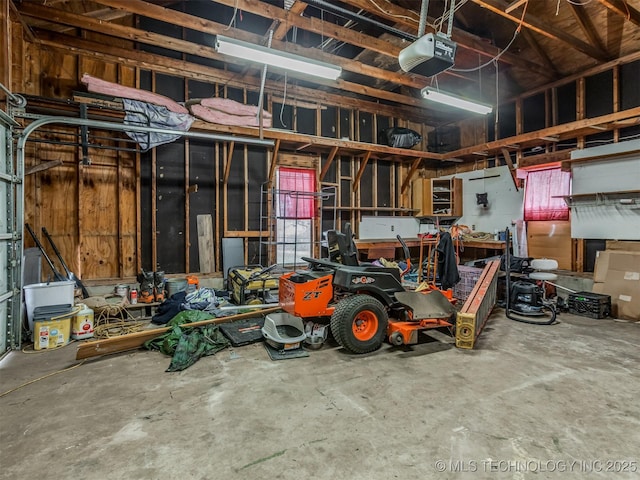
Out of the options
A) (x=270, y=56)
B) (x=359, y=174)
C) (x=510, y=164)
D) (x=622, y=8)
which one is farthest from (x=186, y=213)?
(x=622, y=8)

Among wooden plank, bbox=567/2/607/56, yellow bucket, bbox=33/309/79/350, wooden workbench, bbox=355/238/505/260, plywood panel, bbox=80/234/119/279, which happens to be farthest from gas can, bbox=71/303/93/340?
wooden plank, bbox=567/2/607/56

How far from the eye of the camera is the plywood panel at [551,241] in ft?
20.3

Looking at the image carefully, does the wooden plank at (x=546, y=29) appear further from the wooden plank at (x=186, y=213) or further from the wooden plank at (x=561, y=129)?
the wooden plank at (x=186, y=213)

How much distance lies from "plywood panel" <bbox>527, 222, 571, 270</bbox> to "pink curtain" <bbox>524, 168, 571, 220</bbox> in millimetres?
230

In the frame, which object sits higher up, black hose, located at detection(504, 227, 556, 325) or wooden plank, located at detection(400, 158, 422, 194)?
wooden plank, located at detection(400, 158, 422, 194)

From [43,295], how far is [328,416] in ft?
11.8

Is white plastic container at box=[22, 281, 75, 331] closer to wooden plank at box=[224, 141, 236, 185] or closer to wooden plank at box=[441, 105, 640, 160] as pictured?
wooden plank at box=[224, 141, 236, 185]

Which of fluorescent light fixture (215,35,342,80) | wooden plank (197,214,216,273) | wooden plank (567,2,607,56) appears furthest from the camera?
wooden plank (197,214,216,273)

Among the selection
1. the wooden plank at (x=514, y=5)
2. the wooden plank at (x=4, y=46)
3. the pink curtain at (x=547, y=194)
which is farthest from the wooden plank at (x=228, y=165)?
the pink curtain at (x=547, y=194)

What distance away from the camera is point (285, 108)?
22.3ft

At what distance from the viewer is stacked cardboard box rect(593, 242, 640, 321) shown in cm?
480

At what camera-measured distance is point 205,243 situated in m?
5.98

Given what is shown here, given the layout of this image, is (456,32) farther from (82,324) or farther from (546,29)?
(82,324)

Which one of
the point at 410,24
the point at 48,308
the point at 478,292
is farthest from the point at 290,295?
the point at 410,24
